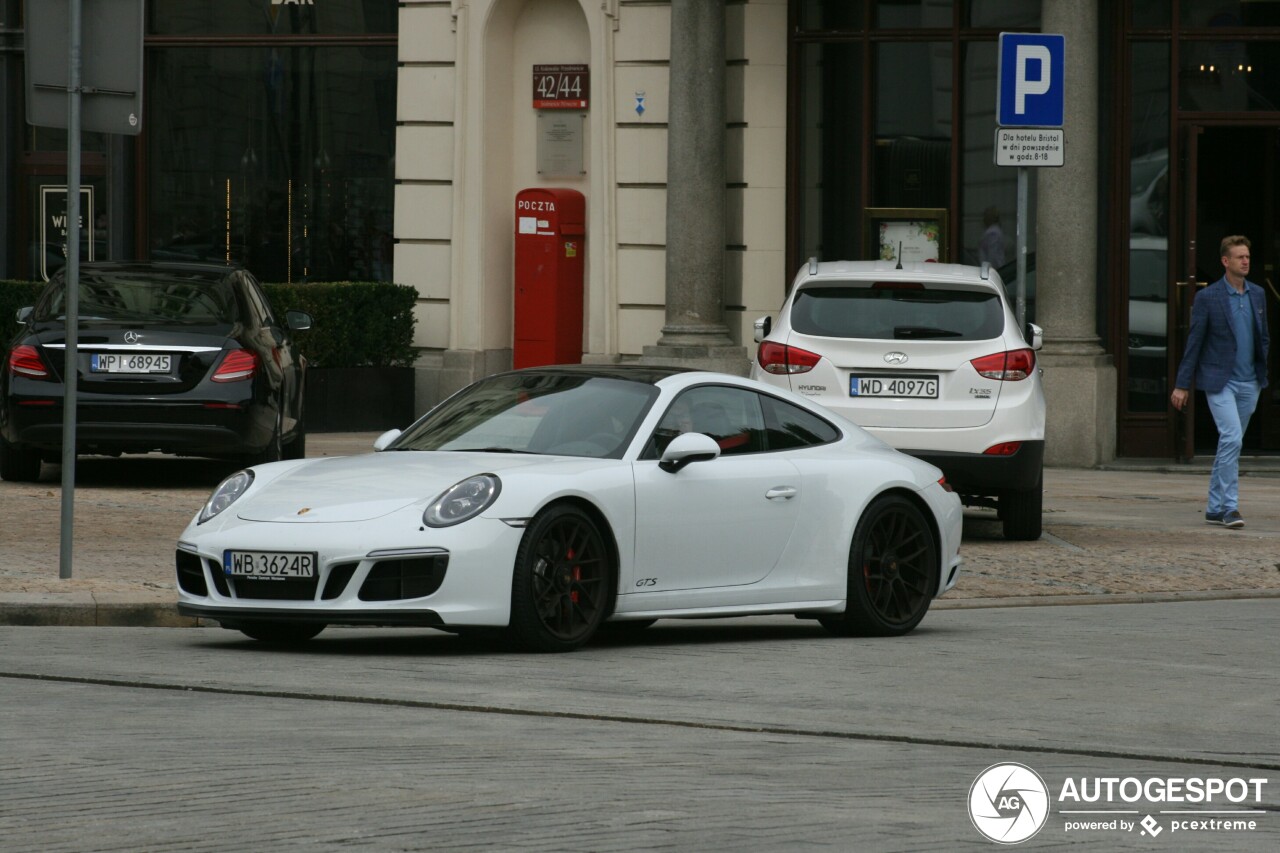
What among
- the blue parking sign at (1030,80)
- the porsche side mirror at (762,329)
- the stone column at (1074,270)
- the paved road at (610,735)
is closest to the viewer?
the paved road at (610,735)

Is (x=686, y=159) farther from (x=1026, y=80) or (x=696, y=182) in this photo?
(x=1026, y=80)

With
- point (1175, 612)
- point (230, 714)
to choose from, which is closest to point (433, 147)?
point (1175, 612)

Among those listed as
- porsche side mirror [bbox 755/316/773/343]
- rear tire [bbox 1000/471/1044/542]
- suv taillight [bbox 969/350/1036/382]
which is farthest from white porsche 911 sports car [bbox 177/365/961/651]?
porsche side mirror [bbox 755/316/773/343]

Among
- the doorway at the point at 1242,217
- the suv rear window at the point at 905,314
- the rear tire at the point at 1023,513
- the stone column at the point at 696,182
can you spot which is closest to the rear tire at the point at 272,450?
the suv rear window at the point at 905,314

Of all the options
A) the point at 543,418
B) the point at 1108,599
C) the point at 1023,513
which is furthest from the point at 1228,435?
the point at 543,418

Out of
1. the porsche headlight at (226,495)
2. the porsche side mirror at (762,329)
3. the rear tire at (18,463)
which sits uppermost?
the porsche side mirror at (762,329)

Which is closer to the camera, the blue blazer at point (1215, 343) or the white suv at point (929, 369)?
the white suv at point (929, 369)

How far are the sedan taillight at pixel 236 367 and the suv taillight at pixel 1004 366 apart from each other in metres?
4.97

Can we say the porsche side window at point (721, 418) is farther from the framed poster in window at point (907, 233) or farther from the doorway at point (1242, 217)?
the framed poster in window at point (907, 233)

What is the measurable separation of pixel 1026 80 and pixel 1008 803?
9409mm

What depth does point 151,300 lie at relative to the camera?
16.0 metres

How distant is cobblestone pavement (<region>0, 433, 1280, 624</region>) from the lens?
1086 cm

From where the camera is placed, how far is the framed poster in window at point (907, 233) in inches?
839

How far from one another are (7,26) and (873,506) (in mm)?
16280
